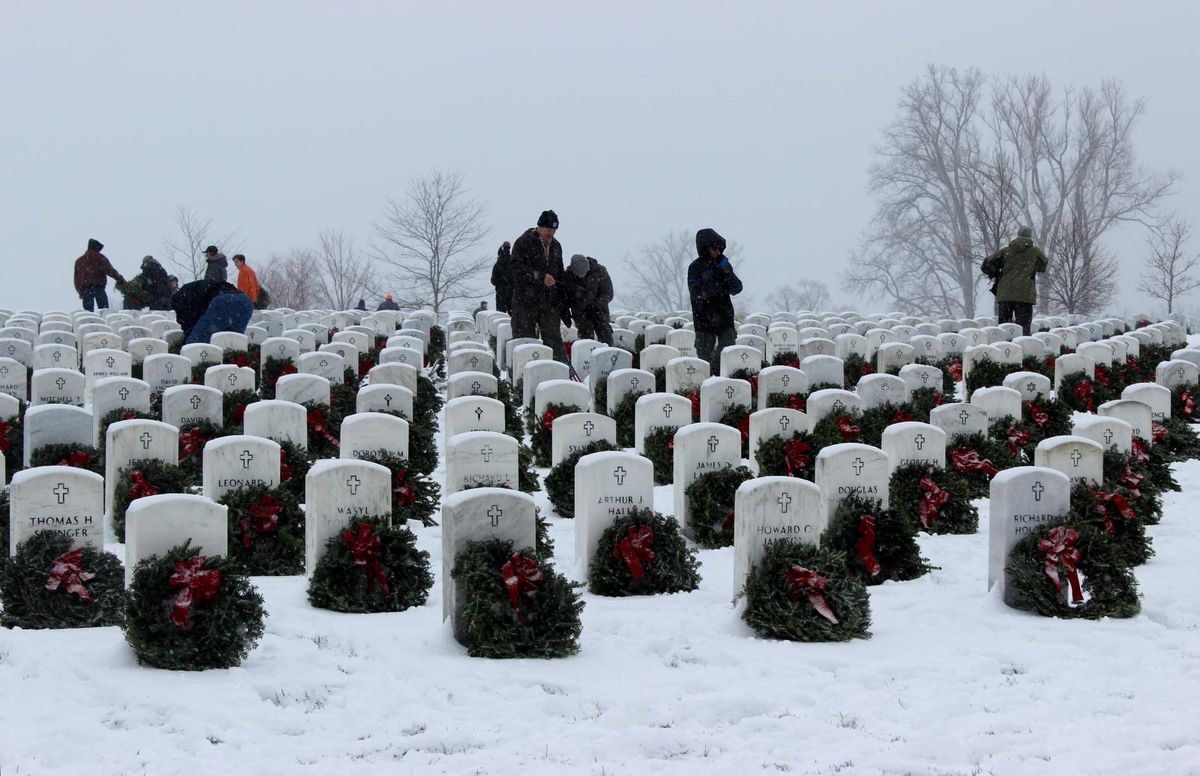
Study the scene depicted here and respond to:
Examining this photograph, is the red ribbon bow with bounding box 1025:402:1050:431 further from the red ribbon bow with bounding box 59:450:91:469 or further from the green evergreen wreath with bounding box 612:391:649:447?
the red ribbon bow with bounding box 59:450:91:469

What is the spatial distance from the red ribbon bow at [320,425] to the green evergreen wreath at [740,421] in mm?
3684

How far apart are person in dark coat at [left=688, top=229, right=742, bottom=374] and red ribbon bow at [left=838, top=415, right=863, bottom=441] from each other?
12.7ft

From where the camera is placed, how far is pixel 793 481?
28.0 ft

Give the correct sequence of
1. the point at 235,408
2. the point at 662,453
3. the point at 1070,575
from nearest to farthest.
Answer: the point at 1070,575
the point at 662,453
the point at 235,408

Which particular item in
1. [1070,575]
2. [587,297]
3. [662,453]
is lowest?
[1070,575]

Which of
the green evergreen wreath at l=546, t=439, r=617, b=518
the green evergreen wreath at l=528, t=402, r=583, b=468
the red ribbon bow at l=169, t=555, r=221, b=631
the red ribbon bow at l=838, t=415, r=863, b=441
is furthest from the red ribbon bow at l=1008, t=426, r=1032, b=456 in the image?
the red ribbon bow at l=169, t=555, r=221, b=631

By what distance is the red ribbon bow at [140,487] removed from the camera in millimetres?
9898

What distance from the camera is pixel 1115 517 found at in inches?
388

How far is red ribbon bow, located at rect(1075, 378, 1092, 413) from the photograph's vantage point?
16281 millimetres

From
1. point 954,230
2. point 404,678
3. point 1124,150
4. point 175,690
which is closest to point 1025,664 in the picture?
point 404,678

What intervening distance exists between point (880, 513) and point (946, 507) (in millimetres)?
1540

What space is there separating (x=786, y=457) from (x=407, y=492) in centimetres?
314

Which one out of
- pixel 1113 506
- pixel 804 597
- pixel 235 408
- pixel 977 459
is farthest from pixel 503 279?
pixel 804 597

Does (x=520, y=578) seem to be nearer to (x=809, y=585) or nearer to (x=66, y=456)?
(x=809, y=585)
